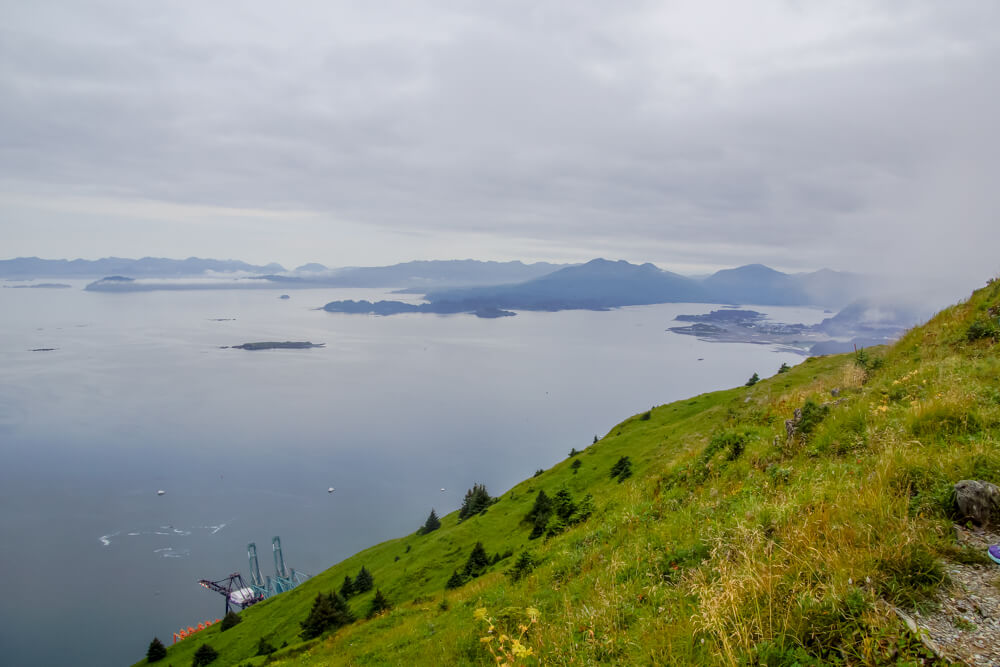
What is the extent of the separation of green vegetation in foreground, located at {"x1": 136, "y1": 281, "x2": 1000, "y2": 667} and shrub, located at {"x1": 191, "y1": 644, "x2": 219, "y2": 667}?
32.6 meters

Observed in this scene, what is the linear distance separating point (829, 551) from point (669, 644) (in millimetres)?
1995

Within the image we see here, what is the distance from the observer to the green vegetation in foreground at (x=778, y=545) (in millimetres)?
4262

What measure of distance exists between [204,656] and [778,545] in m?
48.5

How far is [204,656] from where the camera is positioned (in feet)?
120

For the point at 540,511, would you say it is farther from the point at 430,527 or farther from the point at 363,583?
the point at 430,527

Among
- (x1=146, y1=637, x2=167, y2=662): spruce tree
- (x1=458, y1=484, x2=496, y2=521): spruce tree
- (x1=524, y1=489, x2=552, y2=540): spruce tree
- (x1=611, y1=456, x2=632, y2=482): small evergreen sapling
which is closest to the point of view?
(x1=611, y1=456, x2=632, y2=482): small evergreen sapling

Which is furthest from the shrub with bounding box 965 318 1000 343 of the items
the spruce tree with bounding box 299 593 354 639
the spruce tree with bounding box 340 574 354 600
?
the spruce tree with bounding box 340 574 354 600

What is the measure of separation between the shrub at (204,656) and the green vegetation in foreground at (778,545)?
32588 millimetres

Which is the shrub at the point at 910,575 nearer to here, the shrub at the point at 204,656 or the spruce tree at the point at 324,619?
the spruce tree at the point at 324,619

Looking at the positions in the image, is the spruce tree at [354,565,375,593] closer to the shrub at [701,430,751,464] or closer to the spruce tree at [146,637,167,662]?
the spruce tree at [146,637,167,662]

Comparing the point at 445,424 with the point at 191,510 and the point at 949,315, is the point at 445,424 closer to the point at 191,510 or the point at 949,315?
the point at 191,510

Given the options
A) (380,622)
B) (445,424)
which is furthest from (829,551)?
(445,424)

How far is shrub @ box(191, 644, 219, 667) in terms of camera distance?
36384 millimetres

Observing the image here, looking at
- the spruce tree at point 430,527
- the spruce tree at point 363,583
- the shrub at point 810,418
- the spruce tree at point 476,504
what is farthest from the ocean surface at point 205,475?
the shrub at point 810,418
